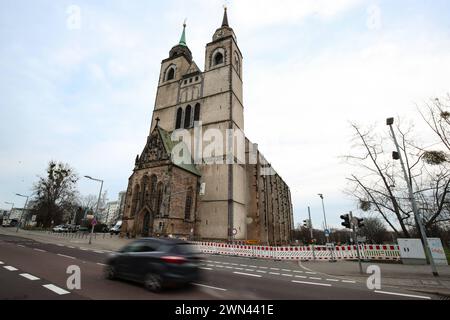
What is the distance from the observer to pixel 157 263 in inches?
235

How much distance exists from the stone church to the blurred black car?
15.2 m

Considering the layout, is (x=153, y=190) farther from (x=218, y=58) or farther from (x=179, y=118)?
(x=218, y=58)

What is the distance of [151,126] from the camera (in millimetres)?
40219

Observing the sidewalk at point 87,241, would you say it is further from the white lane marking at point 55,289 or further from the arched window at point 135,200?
the white lane marking at point 55,289

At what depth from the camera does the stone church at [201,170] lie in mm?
27062

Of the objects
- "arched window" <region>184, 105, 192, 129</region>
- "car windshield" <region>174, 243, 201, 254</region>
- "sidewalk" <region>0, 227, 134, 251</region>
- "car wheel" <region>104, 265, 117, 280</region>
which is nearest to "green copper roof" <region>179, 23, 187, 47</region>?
"arched window" <region>184, 105, 192, 129</region>

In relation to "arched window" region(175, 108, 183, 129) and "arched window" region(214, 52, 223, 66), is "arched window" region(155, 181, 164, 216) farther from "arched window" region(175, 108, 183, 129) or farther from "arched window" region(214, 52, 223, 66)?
"arched window" region(214, 52, 223, 66)

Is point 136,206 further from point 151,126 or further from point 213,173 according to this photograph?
point 151,126

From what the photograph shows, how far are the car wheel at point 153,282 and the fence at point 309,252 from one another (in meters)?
15.4

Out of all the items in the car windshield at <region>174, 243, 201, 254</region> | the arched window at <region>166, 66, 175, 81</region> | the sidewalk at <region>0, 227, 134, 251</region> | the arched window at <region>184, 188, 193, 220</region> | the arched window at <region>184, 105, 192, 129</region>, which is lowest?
the sidewalk at <region>0, 227, 134, 251</region>

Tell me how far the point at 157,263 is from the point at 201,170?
27.6 m

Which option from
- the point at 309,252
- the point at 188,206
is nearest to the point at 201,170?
the point at 188,206

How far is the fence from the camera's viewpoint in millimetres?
16734
